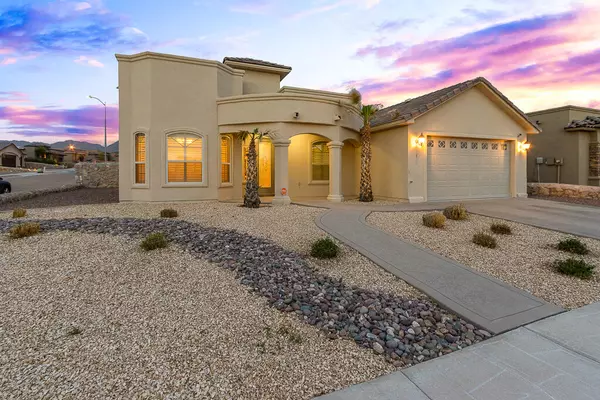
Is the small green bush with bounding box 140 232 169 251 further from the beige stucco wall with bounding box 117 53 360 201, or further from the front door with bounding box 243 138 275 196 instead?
the front door with bounding box 243 138 275 196

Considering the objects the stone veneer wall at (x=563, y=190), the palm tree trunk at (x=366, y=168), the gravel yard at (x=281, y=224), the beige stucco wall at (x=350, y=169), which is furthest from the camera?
the beige stucco wall at (x=350, y=169)

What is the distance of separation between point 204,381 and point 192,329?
0.97 meters

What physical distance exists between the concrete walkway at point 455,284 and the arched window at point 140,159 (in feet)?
30.7

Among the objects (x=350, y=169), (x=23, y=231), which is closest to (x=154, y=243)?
(x=23, y=231)

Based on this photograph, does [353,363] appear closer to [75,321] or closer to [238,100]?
[75,321]

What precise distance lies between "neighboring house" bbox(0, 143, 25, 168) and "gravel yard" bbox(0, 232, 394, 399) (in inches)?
3031

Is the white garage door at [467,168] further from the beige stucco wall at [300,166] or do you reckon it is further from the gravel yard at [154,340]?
the gravel yard at [154,340]

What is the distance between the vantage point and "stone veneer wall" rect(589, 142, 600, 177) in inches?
741

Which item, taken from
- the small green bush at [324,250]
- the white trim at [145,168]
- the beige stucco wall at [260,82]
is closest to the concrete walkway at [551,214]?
the small green bush at [324,250]

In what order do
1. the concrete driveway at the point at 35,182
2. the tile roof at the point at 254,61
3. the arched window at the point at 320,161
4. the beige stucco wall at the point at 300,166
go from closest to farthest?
the beige stucco wall at the point at 300,166, the arched window at the point at 320,161, the tile roof at the point at 254,61, the concrete driveway at the point at 35,182

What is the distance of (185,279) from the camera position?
4941 millimetres

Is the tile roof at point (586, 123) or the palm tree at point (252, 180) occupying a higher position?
the tile roof at point (586, 123)

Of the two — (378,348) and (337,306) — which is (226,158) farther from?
(378,348)

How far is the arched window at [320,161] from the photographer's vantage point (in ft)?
50.5
